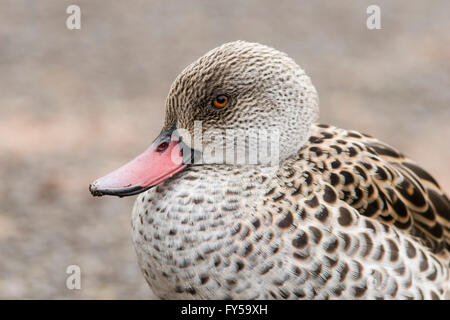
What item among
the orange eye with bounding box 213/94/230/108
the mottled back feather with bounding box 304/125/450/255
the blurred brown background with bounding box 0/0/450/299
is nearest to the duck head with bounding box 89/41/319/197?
the orange eye with bounding box 213/94/230/108

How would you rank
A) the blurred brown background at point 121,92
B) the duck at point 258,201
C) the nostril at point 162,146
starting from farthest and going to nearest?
the blurred brown background at point 121,92
the nostril at point 162,146
the duck at point 258,201

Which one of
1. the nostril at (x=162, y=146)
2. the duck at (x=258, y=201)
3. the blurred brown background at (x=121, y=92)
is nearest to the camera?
the duck at (x=258, y=201)

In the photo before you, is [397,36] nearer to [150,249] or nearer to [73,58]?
[73,58]

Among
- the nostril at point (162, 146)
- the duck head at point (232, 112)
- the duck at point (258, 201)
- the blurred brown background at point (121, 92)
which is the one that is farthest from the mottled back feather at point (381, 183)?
the blurred brown background at point (121, 92)

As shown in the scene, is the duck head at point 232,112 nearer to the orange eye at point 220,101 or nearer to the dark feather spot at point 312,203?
the orange eye at point 220,101

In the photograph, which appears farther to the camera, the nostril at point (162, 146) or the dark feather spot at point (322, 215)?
the nostril at point (162, 146)

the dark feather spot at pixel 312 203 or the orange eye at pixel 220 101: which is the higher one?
the orange eye at pixel 220 101

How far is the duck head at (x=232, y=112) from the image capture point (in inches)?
90.6

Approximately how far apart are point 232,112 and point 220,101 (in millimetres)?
50

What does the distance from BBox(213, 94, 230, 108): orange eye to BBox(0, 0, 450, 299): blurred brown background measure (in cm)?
193

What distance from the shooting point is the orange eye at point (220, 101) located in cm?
232

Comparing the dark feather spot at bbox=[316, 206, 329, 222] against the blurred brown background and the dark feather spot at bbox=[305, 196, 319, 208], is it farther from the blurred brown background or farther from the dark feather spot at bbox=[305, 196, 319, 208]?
the blurred brown background

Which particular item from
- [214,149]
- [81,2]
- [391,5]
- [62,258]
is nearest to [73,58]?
[81,2]

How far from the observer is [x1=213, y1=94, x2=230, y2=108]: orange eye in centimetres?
232
